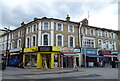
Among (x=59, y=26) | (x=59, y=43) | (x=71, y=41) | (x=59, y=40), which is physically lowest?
(x=59, y=43)

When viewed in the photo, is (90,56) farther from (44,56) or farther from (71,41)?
(44,56)

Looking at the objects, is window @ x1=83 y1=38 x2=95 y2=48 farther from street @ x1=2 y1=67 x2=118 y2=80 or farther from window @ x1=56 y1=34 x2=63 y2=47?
street @ x1=2 y1=67 x2=118 y2=80

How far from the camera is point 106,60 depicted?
31.4 m

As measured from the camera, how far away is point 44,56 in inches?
920

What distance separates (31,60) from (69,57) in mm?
7235

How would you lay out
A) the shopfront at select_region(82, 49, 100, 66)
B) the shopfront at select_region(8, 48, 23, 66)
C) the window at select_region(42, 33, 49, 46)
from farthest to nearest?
the shopfront at select_region(8, 48, 23, 66) < the shopfront at select_region(82, 49, 100, 66) < the window at select_region(42, 33, 49, 46)

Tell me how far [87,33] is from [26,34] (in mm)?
12782

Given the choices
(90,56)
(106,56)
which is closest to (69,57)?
(90,56)

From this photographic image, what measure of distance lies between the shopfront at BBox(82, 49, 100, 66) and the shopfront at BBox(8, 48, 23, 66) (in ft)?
41.6

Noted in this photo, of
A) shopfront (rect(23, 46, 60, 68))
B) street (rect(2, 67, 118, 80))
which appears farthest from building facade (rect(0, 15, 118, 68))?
street (rect(2, 67, 118, 80))

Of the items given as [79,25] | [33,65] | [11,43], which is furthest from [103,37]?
[11,43]

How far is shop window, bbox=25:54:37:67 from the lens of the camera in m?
23.6

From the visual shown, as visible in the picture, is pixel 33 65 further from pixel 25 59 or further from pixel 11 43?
pixel 11 43

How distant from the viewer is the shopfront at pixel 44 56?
22.5 m
